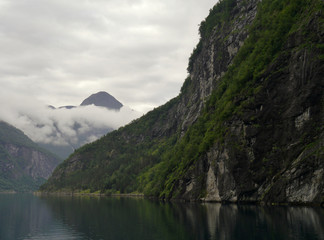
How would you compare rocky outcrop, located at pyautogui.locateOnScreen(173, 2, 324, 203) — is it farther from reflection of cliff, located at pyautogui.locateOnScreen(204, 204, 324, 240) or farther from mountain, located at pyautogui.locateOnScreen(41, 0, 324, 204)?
reflection of cliff, located at pyautogui.locateOnScreen(204, 204, 324, 240)

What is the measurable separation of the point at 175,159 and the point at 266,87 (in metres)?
77.6

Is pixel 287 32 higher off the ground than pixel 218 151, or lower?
higher

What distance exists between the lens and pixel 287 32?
11125cm

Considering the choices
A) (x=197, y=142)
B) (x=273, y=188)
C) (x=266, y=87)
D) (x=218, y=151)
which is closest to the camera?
(x=273, y=188)

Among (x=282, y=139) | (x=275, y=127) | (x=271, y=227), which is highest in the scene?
(x=275, y=127)

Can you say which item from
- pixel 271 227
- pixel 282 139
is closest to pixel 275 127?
pixel 282 139

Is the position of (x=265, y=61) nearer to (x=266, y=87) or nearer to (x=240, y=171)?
(x=266, y=87)

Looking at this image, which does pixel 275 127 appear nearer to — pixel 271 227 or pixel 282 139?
pixel 282 139

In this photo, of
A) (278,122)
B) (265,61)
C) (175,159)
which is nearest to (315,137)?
(278,122)

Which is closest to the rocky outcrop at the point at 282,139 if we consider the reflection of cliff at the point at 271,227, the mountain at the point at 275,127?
the mountain at the point at 275,127

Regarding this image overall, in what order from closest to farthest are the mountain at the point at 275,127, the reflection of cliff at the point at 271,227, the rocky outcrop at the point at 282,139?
the reflection of cliff at the point at 271,227, the rocky outcrop at the point at 282,139, the mountain at the point at 275,127

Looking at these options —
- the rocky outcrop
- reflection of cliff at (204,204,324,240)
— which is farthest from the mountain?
reflection of cliff at (204,204,324,240)

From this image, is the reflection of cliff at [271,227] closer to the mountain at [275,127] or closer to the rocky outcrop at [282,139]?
Result: the mountain at [275,127]

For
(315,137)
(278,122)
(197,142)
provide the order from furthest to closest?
1. (197,142)
2. (278,122)
3. (315,137)
